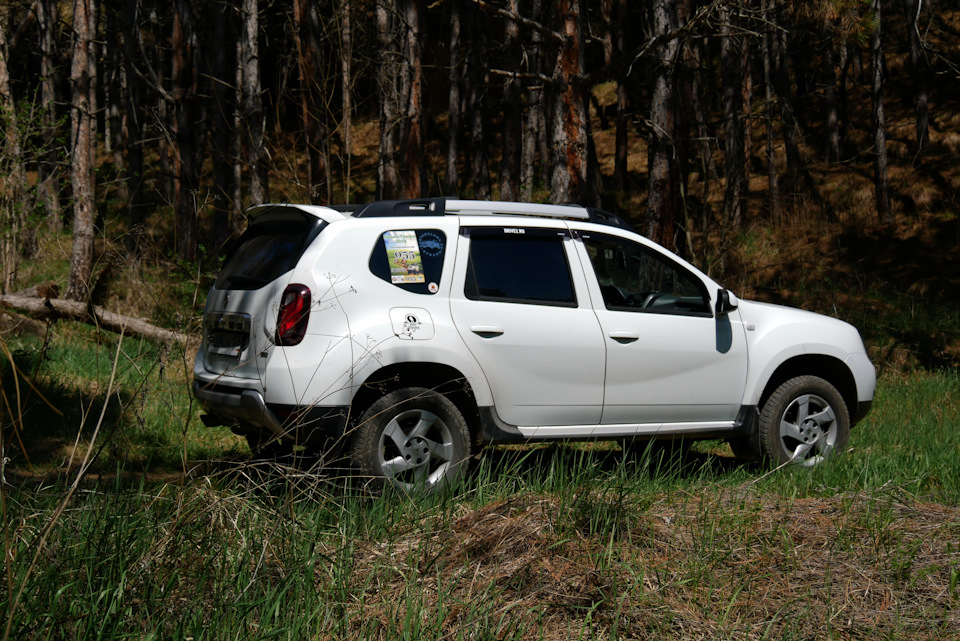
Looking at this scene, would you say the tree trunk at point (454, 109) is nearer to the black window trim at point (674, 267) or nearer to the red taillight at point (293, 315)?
the black window trim at point (674, 267)

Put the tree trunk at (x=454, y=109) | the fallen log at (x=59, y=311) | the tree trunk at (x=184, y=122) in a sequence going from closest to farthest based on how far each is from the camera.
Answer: the fallen log at (x=59, y=311) → the tree trunk at (x=184, y=122) → the tree trunk at (x=454, y=109)

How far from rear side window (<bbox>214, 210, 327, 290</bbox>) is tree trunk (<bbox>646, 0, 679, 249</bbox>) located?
23.5 feet

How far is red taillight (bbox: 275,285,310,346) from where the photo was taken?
16.5ft

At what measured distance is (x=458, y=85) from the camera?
85.5 ft

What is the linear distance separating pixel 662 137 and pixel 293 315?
313 inches

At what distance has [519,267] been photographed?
19.2ft

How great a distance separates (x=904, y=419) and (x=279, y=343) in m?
6.99

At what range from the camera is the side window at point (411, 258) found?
17.7 ft

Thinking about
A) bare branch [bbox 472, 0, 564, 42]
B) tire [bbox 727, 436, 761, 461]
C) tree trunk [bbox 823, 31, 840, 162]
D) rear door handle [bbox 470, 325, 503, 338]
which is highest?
tree trunk [bbox 823, 31, 840, 162]

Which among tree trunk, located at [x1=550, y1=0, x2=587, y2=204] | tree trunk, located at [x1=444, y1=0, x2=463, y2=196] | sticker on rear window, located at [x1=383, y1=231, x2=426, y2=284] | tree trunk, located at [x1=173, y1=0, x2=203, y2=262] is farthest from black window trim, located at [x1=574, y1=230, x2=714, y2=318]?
tree trunk, located at [x1=444, y1=0, x2=463, y2=196]

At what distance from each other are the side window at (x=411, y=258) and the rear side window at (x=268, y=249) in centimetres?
42

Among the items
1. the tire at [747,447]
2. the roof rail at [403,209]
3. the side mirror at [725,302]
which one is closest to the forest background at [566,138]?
the roof rail at [403,209]

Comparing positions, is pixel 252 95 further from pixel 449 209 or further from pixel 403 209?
pixel 449 209

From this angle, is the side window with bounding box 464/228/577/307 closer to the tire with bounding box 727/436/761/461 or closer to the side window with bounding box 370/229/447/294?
the side window with bounding box 370/229/447/294
